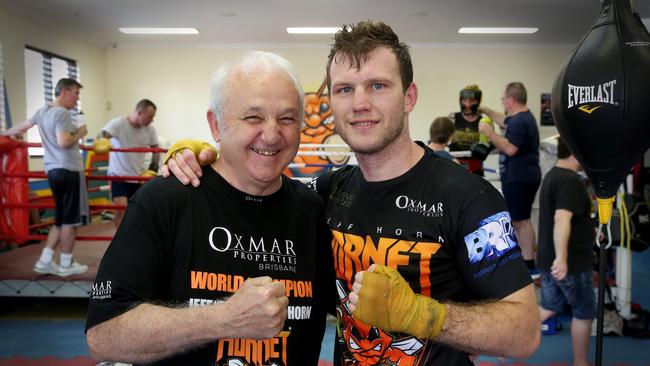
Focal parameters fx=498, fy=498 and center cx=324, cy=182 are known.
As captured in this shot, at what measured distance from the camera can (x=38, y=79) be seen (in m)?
7.95

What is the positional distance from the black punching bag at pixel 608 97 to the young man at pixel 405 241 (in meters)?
0.28

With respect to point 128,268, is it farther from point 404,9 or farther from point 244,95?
point 404,9


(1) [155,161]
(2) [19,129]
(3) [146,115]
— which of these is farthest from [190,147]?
(1) [155,161]

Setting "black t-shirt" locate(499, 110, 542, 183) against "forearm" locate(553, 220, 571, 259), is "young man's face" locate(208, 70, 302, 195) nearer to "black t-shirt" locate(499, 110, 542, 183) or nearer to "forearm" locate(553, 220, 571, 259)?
"forearm" locate(553, 220, 571, 259)

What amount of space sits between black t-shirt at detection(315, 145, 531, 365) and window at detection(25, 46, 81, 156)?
292 inches

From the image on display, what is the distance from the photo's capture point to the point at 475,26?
27.9 ft

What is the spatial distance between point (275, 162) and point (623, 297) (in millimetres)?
3590

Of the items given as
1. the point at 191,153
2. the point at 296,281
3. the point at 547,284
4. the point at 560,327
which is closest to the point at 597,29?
the point at 296,281

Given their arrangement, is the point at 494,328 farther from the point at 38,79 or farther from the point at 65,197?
the point at 38,79

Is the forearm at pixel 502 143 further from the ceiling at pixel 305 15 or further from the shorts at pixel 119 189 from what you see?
the shorts at pixel 119 189

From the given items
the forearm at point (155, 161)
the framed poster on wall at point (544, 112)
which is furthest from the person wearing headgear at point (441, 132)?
the framed poster on wall at point (544, 112)

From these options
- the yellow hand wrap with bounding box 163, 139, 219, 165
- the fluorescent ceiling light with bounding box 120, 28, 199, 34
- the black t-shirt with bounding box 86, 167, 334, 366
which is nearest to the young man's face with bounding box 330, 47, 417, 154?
the black t-shirt with bounding box 86, 167, 334, 366

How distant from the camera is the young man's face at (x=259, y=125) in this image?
1326 mm

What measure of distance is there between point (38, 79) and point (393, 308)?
855cm
